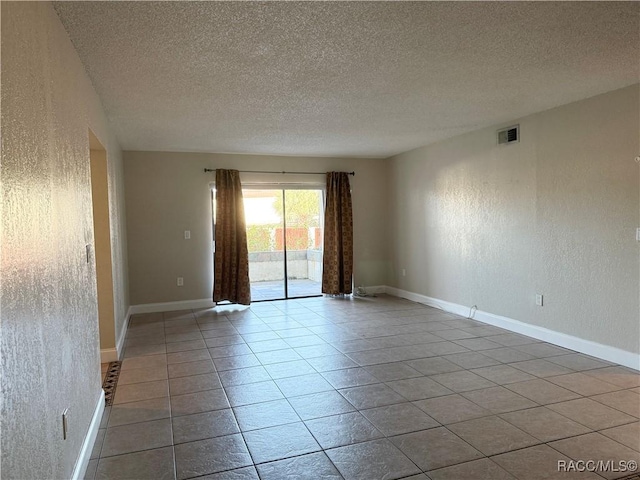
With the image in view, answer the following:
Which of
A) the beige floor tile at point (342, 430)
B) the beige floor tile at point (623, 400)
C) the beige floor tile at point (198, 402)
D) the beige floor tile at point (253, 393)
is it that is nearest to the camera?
the beige floor tile at point (342, 430)

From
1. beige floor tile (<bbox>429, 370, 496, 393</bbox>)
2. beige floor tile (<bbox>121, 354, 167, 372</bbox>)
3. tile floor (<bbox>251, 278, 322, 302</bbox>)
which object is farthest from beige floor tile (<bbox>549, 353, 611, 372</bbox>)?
tile floor (<bbox>251, 278, 322, 302</bbox>)

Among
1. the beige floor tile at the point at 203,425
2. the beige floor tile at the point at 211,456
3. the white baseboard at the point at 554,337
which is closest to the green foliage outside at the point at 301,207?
the white baseboard at the point at 554,337

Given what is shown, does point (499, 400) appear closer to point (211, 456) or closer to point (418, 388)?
point (418, 388)

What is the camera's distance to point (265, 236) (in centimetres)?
690

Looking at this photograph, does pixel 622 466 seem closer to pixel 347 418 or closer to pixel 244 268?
pixel 347 418

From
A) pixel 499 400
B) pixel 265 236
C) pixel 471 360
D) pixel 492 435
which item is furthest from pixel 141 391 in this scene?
pixel 265 236

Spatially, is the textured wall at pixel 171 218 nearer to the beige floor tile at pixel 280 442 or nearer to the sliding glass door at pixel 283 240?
the sliding glass door at pixel 283 240

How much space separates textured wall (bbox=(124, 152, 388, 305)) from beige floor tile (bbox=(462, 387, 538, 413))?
4.38 meters

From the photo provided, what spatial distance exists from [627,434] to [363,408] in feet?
5.03

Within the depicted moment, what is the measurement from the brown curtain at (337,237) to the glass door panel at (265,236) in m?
0.70

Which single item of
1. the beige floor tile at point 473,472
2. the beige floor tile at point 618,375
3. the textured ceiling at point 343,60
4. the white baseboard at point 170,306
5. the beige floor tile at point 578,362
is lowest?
the beige floor tile at point 473,472

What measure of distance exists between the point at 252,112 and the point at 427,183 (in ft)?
10.1

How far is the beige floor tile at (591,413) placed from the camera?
2.71 metres

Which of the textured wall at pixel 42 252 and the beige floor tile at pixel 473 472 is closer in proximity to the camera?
the textured wall at pixel 42 252
